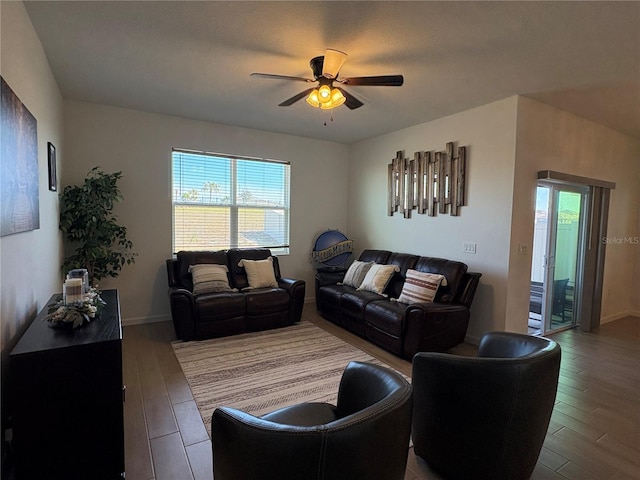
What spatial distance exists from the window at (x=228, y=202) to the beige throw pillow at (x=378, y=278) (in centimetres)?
163

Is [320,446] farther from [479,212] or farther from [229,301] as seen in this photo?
[479,212]

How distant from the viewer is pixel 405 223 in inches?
188

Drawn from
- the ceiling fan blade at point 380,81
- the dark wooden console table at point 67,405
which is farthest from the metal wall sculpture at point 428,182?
the dark wooden console table at point 67,405

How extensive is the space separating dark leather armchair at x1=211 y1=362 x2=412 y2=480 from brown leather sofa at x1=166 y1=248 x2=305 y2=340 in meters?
2.61

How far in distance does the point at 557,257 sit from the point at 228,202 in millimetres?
4525

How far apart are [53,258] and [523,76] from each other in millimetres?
4539

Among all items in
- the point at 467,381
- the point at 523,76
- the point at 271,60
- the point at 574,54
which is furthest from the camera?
the point at 523,76

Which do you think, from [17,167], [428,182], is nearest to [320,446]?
[17,167]

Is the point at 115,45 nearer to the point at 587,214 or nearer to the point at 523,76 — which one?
the point at 523,76

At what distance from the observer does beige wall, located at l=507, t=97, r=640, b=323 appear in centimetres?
358

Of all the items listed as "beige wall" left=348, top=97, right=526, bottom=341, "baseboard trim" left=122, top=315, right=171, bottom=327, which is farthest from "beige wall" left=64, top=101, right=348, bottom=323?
"beige wall" left=348, top=97, right=526, bottom=341

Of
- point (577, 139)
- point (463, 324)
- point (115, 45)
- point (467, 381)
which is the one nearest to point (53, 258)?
point (115, 45)

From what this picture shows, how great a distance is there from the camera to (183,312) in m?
3.67

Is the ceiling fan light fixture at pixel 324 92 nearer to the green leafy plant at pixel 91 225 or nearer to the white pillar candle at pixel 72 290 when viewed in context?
the white pillar candle at pixel 72 290
